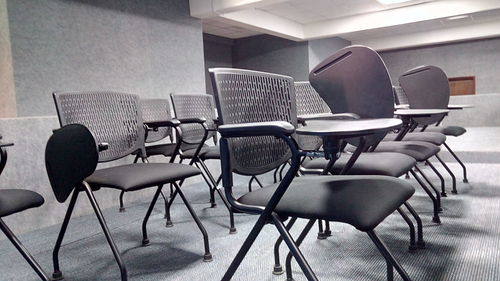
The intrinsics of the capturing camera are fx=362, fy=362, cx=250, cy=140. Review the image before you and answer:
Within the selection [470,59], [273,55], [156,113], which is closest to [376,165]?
[156,113]

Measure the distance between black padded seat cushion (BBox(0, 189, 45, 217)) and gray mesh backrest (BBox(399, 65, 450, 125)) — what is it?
239cm

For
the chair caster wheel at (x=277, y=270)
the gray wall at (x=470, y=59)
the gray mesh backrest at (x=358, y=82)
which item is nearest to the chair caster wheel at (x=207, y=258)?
the chair caster wheel at (x=277, y=270)

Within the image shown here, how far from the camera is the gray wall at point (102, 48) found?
10.6 feet

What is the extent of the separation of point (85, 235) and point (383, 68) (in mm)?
1978

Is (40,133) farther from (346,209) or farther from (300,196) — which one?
(346,209)

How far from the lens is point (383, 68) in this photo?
1.43 metres

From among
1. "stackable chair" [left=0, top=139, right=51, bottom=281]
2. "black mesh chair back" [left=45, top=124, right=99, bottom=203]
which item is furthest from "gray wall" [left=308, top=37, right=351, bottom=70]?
"stackable chair" [left=0, top=139, right=51, bottom=281]

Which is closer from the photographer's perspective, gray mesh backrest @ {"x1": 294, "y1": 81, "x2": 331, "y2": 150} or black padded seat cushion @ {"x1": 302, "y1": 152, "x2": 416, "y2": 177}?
black padded seat cushion @ {"x1": 302, "y1": 152, "x2": 416, "y2": 177}

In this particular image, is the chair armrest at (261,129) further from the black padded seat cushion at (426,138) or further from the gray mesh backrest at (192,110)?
the black padded seat cushion at (426,138)

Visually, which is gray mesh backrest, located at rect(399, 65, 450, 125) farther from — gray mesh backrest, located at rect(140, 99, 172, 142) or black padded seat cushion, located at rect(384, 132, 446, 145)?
gray mesh backrest, located at rect(140, 99, 172, 142)

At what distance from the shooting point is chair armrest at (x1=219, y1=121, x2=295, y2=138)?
0.92 metres

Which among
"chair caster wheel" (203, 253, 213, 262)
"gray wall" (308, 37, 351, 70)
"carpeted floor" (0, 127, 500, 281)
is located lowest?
"carpeted floor" (0, 127, 500, 281)

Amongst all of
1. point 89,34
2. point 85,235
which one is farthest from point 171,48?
point 85,235

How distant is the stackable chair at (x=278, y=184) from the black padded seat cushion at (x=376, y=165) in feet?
0.96
